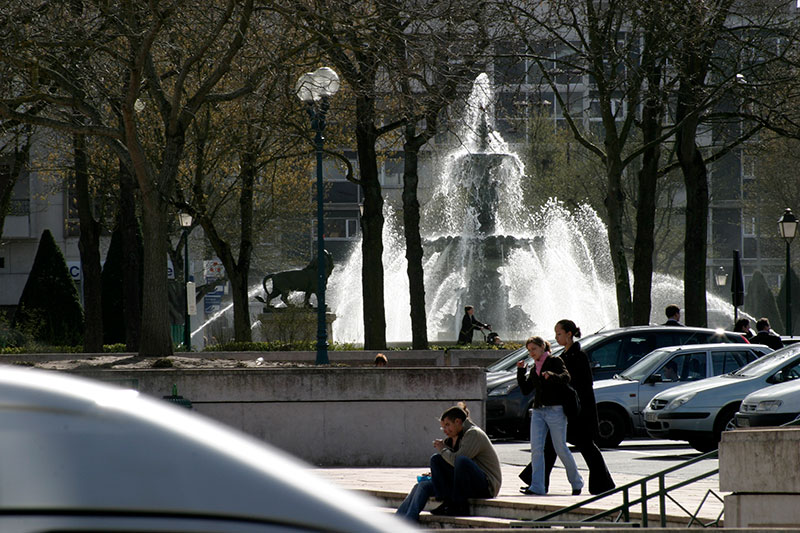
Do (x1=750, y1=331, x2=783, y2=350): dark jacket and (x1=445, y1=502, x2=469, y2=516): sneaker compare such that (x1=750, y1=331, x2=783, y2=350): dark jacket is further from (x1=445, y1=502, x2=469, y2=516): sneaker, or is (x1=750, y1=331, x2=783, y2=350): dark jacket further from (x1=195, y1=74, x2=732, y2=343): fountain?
(x1=195, y1=74, x2=732, y2=343): fountain

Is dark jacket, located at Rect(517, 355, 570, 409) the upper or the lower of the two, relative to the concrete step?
upper

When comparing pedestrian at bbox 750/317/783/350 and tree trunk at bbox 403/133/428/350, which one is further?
tree trunk at bbox 403/133/428/350

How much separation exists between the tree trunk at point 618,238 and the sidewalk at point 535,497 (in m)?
12.3

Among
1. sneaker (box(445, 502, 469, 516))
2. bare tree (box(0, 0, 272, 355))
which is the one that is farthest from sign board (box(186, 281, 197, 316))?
sneaker (box(445, 502, 469, 516))

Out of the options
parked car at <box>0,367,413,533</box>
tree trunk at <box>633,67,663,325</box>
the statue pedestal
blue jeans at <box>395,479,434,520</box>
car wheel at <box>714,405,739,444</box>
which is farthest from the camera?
the statue pedestal

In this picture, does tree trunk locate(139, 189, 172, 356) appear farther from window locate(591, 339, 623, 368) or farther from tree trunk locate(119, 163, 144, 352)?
tree trunk locate(119, 163, 144, 352)

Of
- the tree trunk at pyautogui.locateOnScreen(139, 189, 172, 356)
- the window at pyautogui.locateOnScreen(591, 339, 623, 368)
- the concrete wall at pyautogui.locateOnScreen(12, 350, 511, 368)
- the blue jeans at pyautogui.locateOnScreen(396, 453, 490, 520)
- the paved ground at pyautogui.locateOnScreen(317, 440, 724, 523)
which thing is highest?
the tree trunk at pyautogui.locateOnScreen(139, 189, 172, 356)

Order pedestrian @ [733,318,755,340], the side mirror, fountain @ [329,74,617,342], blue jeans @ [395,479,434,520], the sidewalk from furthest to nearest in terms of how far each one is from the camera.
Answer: fountain @ [329,74,617,342], pedestrian @ [733,318,755,340], the side mirror, blue jeans @ [395,479,434,520], the sidewalk

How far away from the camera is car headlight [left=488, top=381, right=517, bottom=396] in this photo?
19.5 m

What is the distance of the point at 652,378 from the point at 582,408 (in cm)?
723

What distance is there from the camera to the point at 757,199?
65.4 m

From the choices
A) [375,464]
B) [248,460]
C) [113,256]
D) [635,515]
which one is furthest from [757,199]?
[248,460]

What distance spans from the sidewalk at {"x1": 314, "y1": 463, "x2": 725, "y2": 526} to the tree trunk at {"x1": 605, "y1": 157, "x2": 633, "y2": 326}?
1231 cm

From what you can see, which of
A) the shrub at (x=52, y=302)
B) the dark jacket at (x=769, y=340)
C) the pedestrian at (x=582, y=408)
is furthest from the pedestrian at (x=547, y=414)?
the shrub at (x=52, y=302)
